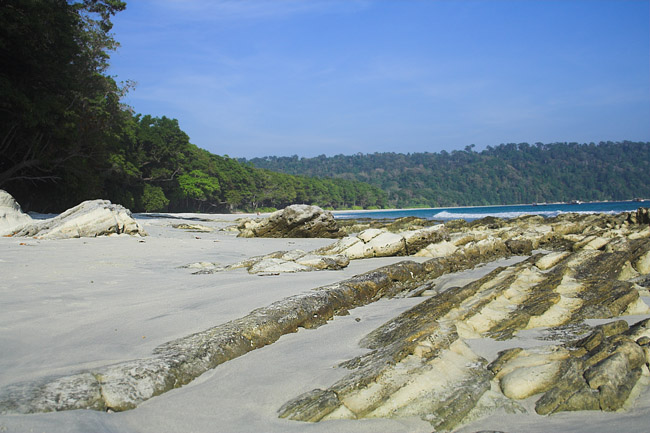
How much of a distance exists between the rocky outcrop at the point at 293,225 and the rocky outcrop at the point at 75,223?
5150 millimetres

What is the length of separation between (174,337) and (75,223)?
29.2 ft

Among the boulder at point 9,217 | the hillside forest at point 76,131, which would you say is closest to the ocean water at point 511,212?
the hillside forest at point 76,131

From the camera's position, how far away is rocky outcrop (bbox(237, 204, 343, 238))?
1659 centimetres

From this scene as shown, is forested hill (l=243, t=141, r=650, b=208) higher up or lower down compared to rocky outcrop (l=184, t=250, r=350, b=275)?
higher up

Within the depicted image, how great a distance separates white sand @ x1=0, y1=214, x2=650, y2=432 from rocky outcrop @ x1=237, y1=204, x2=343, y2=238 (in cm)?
922

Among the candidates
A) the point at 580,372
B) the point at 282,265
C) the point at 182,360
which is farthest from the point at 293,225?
the point at 580,372

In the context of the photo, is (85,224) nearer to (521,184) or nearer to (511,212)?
(511,212)

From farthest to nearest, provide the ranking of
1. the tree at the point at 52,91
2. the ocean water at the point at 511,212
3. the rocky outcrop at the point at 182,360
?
the ocean water at the point at 511,212 → the tree at the point at 52,91 → the rocky outcrop at the point at 182,360

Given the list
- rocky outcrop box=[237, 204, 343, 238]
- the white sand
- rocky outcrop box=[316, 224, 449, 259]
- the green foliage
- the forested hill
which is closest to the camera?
the white sand

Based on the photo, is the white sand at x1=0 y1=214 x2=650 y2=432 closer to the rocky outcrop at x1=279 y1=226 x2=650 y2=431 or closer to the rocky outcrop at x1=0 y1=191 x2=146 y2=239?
the rocky outcrop at x1=279 y1=226 x2=650 y2=431

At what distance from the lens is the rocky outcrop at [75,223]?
34.8ft

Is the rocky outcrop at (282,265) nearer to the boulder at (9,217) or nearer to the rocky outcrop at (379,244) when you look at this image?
the rocky outcrop at (379,244)

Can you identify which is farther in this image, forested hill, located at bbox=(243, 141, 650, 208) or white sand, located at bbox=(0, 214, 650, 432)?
forested hill, located at bbox=(243, 141, 650, 208)

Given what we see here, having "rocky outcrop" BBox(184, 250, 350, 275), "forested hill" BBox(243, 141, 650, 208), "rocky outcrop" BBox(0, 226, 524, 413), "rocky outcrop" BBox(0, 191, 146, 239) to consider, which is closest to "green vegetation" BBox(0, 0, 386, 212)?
"rocky outcrop" BBox(0, 191, 146, 239)
